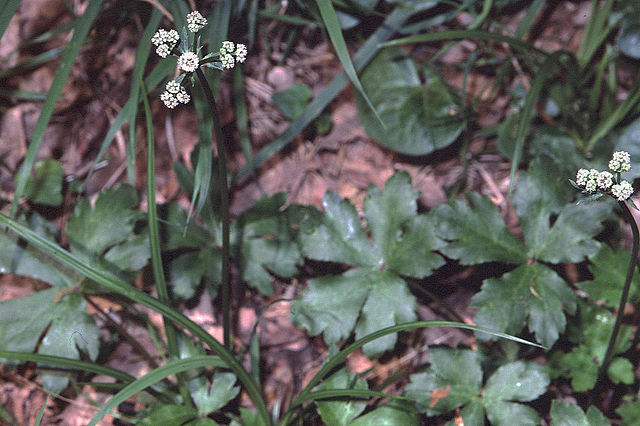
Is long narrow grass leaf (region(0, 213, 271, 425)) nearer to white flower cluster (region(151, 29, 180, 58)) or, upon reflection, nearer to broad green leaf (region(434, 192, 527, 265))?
white flower cluster (region(151, 29, 180, 58))

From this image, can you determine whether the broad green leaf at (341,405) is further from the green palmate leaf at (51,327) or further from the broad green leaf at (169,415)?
the green palmate leaf at (51,327)

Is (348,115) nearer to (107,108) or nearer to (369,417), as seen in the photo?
(107,108)

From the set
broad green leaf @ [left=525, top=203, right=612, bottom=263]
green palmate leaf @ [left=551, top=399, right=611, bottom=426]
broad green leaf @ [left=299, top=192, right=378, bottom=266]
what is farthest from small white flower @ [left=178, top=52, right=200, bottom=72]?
green palmate leaf @ [left=551, top=399, right=611, bottom=426]

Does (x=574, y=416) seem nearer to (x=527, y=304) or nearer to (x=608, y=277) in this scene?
(x=527, y=304)

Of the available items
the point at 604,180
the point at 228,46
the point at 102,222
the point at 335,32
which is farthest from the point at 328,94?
the point at 604,180

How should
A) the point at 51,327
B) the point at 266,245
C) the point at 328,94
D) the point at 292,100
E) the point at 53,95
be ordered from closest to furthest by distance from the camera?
the point at 53,95 → the point at 51,327 → the point at 266,245 → the point at 328,94 → the point at 292,100

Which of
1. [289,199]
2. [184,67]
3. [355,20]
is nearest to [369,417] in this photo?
[289,199]

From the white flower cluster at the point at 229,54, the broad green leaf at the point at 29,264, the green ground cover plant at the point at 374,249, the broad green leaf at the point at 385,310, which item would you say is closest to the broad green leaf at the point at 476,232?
the green ground cover plant at the point at 374,249
